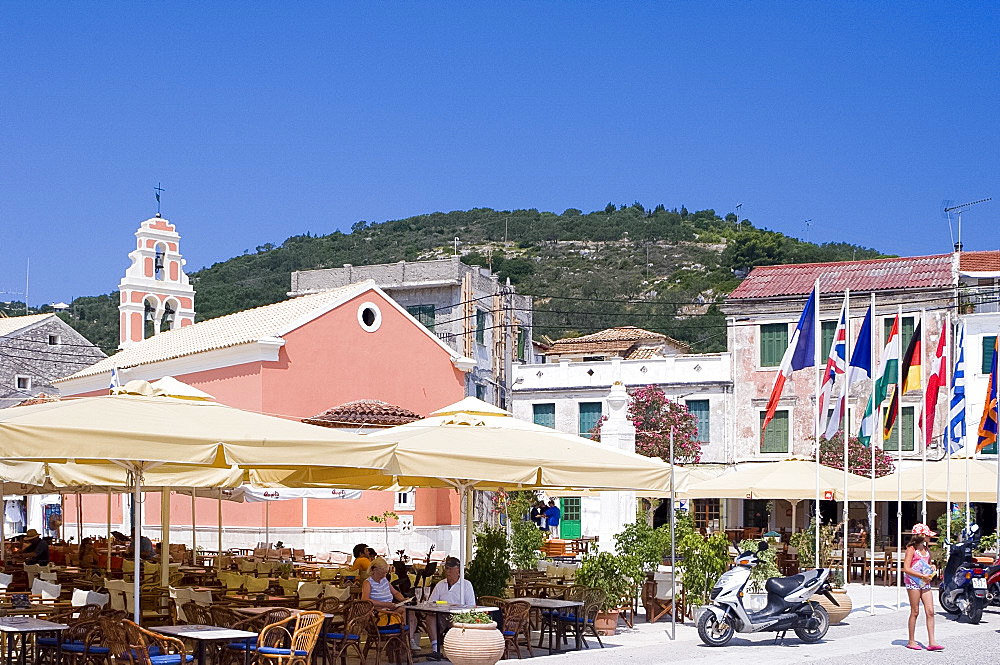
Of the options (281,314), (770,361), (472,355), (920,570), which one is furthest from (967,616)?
(472,355)

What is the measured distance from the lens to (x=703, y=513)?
41.4 metres

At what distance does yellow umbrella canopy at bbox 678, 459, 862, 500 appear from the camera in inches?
927

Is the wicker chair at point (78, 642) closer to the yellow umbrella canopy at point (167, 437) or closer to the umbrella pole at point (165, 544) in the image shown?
the yellow umbrella canopy at point (167, 437)

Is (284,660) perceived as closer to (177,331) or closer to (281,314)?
(281,314)

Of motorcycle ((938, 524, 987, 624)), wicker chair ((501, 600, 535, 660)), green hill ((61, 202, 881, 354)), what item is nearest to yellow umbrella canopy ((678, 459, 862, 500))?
motorcycle ((938, 524, 987, 624))

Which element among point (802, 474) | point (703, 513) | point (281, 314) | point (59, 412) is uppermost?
point (281, 314)

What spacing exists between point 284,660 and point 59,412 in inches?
117

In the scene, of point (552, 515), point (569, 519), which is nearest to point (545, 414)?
point (569, 519)

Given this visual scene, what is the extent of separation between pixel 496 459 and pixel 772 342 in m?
29.3

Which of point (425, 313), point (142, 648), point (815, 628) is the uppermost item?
point (425, 313)

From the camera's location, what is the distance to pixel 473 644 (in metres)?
11.5

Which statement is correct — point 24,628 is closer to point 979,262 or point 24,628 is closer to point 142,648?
point 142,648

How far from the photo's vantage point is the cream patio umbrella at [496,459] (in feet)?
39.2

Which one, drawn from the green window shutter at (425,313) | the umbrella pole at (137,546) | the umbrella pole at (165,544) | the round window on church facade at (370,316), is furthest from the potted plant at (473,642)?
the green window shutter at (425,313)
